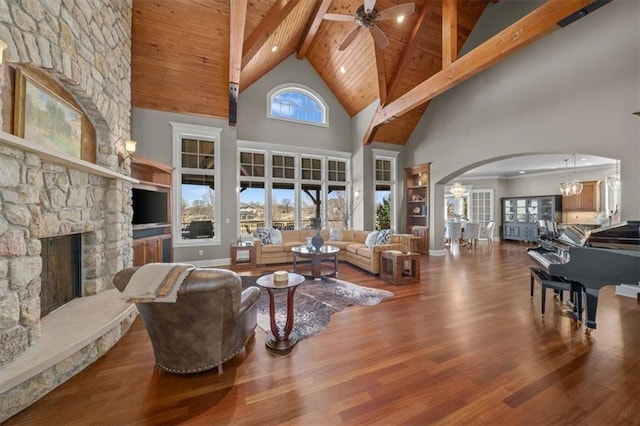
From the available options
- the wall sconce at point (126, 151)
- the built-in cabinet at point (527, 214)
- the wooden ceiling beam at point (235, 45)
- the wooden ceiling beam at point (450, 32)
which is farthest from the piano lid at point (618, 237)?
the built-in cabinet at point (527, 214)

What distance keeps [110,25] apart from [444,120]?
717 centimetres

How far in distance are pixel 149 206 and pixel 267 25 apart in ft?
12.6

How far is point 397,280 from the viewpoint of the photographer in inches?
173

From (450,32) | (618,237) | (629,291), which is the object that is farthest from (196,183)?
(629,291)

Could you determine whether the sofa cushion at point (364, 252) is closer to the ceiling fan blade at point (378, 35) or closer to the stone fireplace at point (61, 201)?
the ceiling fan blade at point (378, 35)

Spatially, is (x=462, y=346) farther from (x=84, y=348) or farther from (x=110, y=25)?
(x=110, y=25)

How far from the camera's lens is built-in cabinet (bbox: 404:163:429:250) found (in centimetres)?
754

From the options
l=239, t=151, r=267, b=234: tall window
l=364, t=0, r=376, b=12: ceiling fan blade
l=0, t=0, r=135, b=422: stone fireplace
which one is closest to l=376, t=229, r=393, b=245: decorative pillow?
l=239, t=151, r=267, b=234: tall window

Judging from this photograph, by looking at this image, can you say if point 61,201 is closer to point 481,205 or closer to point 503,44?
point 503,44

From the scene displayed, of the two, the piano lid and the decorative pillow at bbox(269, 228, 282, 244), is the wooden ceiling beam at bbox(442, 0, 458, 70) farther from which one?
the decorative pillow at bbox(269, 228, 282, 244)

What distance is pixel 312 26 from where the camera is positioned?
19.1ft

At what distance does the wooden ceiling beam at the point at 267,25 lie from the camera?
411cm

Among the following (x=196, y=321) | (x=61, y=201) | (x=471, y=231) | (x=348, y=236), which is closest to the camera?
(x=196, y=321)

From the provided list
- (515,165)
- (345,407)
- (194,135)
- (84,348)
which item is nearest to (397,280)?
(345,407)
